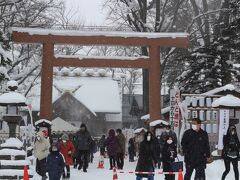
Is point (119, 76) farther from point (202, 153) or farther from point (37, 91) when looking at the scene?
point (202, 153)

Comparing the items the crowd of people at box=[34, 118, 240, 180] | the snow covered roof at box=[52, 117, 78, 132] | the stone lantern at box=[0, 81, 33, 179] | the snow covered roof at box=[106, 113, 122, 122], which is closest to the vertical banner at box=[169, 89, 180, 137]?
the crowd of people at box=[34, 118, 240, 180]

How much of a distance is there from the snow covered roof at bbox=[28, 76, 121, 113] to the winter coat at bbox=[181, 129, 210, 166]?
40361 millimetres

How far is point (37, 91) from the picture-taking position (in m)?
52.0

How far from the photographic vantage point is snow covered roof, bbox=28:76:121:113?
53.1 m

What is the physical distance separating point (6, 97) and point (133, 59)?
9.53m

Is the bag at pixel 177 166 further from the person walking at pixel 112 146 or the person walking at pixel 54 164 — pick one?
the person walking at pixel 112 146

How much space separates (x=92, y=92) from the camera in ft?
188

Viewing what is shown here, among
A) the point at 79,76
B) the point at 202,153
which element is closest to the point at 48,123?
the point at 202,153

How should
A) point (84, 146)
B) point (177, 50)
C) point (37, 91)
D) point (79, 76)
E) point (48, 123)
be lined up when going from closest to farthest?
1. point (84, 146)
2. point (48, 123)
3. point (177, 50)
4. point (37, 91)
5. point (79, 76)

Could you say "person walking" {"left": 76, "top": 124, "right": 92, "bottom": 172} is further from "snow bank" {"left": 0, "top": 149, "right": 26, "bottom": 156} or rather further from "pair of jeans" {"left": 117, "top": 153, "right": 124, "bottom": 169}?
"snow bank" {"left": 0, "top": 149, "right": 26, "bottom": 156}

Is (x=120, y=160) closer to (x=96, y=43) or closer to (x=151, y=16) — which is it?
(x=96, y=43)

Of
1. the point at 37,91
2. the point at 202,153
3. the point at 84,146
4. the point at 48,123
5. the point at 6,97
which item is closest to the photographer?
the point at 202,153

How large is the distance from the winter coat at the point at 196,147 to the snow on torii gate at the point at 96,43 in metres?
12.5

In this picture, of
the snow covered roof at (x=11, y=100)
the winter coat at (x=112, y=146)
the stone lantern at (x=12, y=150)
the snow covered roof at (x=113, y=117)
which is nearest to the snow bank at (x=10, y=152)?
the stone lantern at (x=12, y=150)
